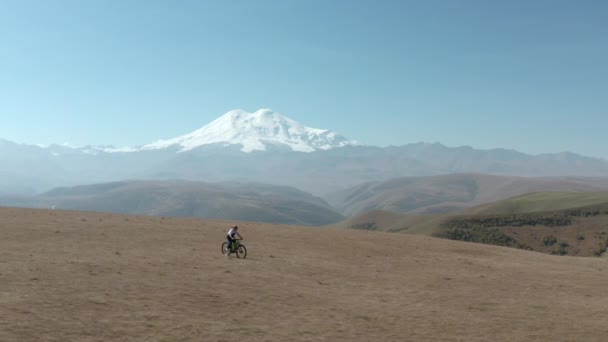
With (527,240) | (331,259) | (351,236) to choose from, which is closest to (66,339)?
(331,259)

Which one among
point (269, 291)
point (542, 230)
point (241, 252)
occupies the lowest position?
point (542, 230)

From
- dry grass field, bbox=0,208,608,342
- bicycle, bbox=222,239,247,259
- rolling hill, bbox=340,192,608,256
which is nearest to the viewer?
dry grass field, bbox=0,208,608,342

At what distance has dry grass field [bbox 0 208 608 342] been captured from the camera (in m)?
17.3

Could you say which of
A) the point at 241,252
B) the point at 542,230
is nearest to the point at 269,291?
the point at 241,252

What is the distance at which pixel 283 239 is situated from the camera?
44.8 metres

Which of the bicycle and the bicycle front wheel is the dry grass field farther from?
the bicycle

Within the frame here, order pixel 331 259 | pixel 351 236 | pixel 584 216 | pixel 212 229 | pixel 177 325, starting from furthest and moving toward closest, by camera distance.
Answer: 1. pixel 584 216
2. pixel 351 236
3. pixel 212 229
4. pixel 331 259
5. pixel 177 325

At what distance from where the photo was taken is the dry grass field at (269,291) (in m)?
17.3

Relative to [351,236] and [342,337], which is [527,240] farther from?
[342,337]

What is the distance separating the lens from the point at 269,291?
950 inches

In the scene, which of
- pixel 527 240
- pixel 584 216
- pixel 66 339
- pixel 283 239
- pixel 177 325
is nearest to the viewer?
pixel 66 339

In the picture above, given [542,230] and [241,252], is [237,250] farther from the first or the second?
[542,230]

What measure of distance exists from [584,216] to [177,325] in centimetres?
15388

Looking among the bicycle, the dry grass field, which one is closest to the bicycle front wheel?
the bicycle
